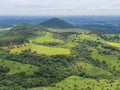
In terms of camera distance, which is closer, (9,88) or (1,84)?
(9,88)

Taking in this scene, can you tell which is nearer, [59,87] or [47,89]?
[47,89]

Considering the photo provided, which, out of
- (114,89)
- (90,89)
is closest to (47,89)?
(90,89)

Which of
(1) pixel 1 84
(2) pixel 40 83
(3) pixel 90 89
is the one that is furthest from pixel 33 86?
(3) pixel 90 89

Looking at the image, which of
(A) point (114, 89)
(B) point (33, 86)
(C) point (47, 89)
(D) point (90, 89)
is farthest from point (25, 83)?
(A) point (114, 89)

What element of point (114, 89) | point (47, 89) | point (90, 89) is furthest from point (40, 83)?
point (114, 89)

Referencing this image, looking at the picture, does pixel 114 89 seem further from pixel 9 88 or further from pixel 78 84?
pixel 9 88

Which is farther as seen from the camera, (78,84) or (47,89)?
(78,84)

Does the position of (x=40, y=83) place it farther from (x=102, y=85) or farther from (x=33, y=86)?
(x=102, y=85)
